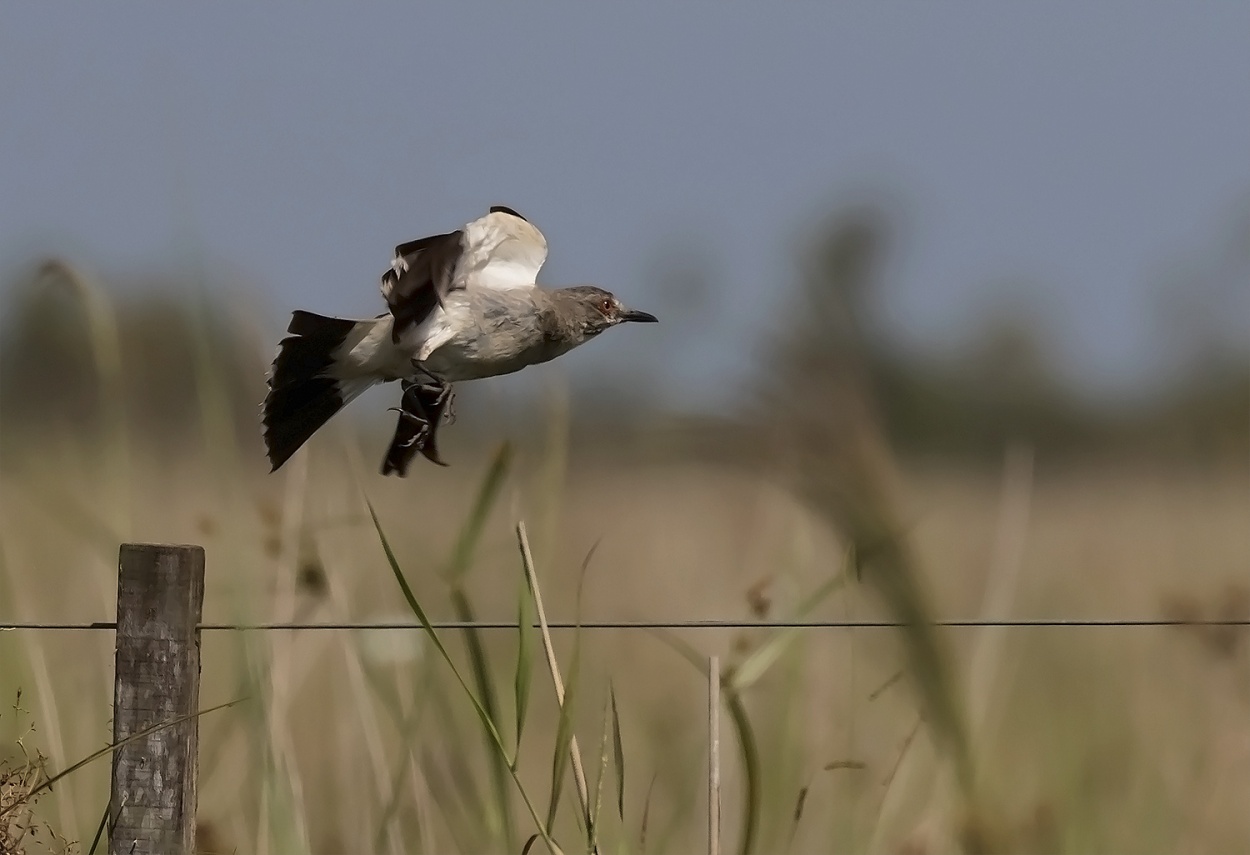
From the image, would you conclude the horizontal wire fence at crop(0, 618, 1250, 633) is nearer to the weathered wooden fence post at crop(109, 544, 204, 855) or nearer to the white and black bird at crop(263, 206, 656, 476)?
the weathered wooden fence post at crop(109, 544, 204, 855)

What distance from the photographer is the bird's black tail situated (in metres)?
3.74

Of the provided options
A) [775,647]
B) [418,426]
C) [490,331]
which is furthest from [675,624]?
[490,331]

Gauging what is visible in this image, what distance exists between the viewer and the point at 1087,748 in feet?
10.4

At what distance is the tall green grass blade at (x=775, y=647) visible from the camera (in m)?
2.31

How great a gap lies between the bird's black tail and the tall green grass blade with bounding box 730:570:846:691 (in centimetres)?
159

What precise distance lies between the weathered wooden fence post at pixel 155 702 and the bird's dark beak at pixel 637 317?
2.35 meters

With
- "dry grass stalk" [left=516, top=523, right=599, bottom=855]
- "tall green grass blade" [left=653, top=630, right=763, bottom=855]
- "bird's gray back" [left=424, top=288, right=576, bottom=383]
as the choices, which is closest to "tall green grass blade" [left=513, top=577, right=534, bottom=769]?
"dry grass stalk" [left=516, top=523, right=599, bottom=855]

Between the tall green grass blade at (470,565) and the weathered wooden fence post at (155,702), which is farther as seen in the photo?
the weathered wooden fence post at (155,702)

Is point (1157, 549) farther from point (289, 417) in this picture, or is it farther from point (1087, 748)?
point (289, 417)

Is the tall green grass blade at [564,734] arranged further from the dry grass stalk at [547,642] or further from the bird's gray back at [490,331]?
the bird's gray back at [490,331]

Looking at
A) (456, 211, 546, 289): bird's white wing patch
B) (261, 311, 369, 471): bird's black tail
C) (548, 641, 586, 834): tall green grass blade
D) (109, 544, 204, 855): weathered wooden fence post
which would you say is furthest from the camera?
(456, 211, 546, 289): bird's white wing patch

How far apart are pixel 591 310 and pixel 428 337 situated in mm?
892

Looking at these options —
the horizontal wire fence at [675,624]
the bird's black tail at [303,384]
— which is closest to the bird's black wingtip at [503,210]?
the bird's black tail at [303,384]

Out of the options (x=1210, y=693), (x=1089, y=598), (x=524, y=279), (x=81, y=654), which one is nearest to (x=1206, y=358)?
(x=1089, y=598)
